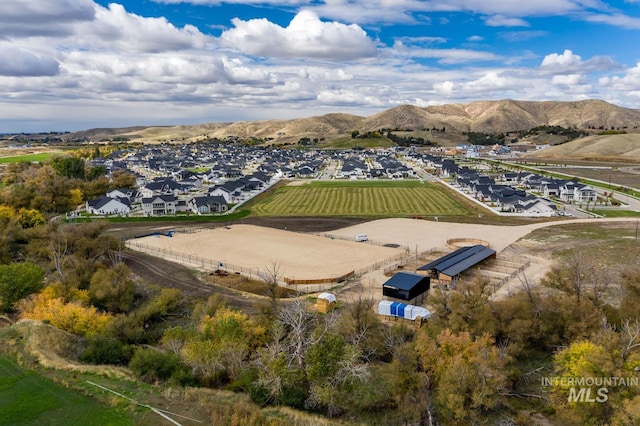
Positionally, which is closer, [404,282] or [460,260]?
[404,282]

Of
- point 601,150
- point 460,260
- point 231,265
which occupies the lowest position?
point 231,265

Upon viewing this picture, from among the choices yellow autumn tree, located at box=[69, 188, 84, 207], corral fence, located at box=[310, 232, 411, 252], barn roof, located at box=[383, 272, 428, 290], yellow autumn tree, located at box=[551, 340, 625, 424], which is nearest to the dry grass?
barn roof, located at box=[383, 272, 428, 290]

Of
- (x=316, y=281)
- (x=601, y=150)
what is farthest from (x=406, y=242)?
(x=601, y=150)

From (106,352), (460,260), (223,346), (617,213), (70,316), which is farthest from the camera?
(617,213)

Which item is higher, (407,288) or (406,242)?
(407,288)

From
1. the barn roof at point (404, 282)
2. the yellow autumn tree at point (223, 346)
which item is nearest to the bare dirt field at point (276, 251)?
the barn roof at point (404, 282)

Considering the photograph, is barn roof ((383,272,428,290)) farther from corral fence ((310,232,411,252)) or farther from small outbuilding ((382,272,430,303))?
corral fence ((310,232,411,252))

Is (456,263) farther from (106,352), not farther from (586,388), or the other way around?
(106,352)
